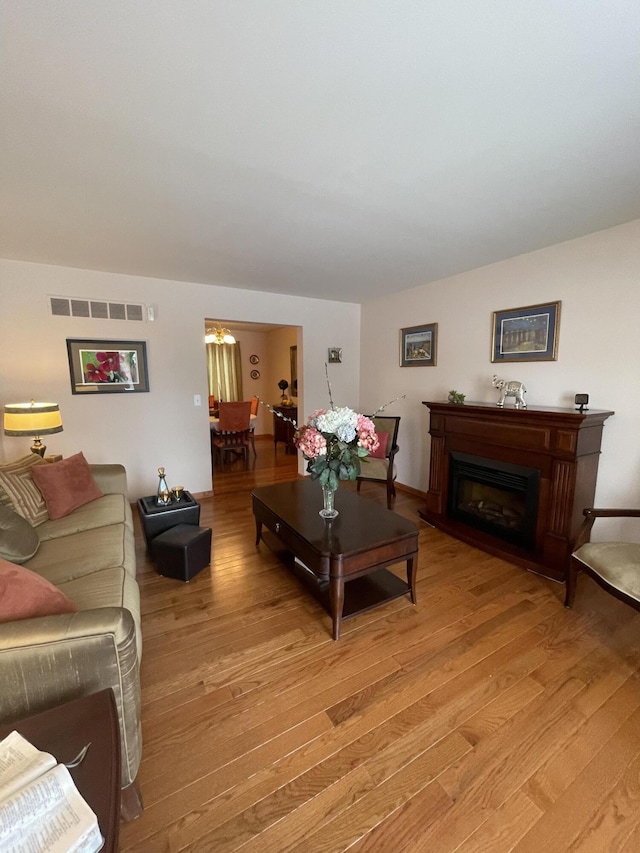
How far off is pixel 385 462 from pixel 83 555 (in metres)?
2.85

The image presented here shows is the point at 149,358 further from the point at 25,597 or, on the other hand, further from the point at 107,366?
the point at 25,597

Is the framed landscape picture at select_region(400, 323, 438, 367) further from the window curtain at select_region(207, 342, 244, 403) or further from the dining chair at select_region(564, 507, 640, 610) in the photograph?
the window curtain at select_region(207, 342, 244, 403)

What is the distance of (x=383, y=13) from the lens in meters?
1.01

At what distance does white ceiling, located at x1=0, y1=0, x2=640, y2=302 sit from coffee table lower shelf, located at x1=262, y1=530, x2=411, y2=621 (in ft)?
7.10

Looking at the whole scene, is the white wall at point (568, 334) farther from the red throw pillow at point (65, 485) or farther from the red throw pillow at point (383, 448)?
the red throw pillow at point (65, 485)

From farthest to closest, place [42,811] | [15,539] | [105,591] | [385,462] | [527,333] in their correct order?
[385,462] < [527,333] < [15,539] < [105,591] < [42,811]

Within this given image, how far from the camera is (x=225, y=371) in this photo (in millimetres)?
7379

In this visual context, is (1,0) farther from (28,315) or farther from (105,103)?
(28,315)

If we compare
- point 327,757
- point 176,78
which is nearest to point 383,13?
point 176,78

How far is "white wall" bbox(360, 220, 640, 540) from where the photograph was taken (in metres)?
2.47

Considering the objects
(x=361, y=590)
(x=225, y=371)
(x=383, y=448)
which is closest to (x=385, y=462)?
(x=383, y=448)

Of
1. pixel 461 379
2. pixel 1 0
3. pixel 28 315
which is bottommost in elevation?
pixel 461 379

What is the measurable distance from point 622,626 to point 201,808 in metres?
2.29

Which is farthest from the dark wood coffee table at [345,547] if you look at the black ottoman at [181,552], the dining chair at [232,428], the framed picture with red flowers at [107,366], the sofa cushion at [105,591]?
the dining chair at [232,428]
